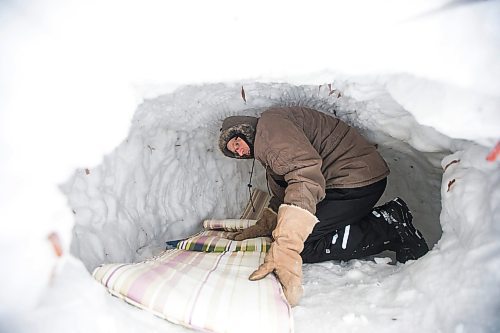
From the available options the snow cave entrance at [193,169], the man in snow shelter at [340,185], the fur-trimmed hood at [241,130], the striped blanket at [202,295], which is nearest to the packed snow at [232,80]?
the striped blanket at [202,295]

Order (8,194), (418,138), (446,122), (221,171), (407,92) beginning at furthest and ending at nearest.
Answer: (221,171)
(418,138)
(407,92)
(446,122)
(8,194)

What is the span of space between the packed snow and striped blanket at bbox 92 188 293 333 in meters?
0.05

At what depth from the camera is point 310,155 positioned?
60.7 inches

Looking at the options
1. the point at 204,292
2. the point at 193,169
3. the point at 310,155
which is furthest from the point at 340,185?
the point at 193,169

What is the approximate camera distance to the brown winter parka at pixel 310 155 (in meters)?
1.51

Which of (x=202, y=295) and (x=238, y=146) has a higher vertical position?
(x=238, y=146)

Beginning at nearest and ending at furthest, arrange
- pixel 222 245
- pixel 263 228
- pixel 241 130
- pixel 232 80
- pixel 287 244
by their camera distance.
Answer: pixel 232 80 < pixel 287 244 < pixel 241 130 < pixel 222 245 < pixel 263 228

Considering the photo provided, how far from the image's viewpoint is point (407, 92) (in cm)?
121

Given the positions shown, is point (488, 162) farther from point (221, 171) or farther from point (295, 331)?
point (221, 171)

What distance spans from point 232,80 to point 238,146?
2.08 ft

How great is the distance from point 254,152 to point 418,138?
2.30 ft

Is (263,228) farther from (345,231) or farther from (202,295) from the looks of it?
(202,295)

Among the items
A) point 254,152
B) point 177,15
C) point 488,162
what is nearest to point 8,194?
point 177,15

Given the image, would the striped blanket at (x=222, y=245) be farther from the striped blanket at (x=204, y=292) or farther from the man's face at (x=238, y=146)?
the man's face at (x=238, y=146)
